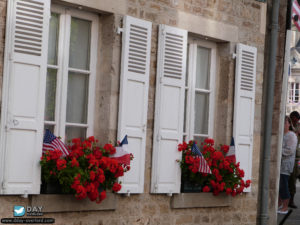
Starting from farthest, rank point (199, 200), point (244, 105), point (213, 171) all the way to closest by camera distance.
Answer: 1. point (244, 105)
2. point (199, 200)
3. point (213, 171)

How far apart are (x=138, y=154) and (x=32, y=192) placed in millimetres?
1587

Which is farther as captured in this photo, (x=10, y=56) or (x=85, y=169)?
(x=85, y=169)

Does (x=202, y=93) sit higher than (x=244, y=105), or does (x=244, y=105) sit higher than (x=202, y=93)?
(x=202, y=93)

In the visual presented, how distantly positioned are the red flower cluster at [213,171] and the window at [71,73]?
141cm

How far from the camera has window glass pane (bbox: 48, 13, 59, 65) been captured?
8.04 metres

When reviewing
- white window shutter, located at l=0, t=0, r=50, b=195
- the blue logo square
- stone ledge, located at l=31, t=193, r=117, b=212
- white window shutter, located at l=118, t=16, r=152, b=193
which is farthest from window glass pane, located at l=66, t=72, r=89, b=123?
the blue logo square

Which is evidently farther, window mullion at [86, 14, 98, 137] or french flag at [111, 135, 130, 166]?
window mullion at [86, 14, 98, 137]

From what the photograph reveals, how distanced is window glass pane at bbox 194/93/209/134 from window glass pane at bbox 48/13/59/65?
2433 millimetres

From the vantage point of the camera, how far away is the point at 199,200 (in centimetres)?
966

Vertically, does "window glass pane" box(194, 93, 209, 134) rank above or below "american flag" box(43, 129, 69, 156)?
above

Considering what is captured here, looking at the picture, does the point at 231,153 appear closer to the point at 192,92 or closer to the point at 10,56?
the point at 192,92

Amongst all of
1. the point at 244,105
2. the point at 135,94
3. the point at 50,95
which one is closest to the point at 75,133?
the point at 50,95

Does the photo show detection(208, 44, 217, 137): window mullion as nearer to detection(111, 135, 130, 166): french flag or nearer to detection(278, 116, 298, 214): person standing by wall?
detection(111, 135, 130, 166): french flag

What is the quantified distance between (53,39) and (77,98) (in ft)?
2.32
